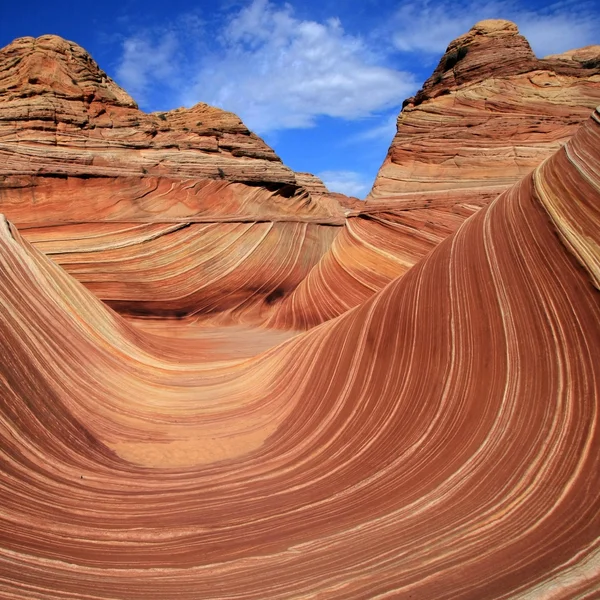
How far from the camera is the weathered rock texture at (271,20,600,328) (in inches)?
326

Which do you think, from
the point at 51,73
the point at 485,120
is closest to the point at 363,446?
the point at 485,120

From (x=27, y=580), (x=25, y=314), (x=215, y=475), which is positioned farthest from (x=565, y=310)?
(x=25, y=314)

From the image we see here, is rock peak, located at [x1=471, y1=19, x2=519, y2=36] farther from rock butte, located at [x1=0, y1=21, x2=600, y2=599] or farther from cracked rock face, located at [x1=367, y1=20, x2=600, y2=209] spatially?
rock butte, located at [x1=0, y1=21, x2=600, y2=599]

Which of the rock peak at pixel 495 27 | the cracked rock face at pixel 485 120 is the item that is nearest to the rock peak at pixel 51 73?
the cracked rock face at pixel 485 120

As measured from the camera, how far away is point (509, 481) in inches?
94.0

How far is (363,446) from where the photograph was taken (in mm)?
3160

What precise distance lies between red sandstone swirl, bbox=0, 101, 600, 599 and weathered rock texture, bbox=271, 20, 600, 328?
3.91 m

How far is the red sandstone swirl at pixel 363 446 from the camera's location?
2.01m

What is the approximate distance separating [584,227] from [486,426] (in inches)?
47.4

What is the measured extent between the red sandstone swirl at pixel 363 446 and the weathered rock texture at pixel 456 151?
3.91 metres

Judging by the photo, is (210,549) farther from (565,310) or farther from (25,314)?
(25,314)

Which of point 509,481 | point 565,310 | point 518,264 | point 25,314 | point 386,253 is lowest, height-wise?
point 509,481

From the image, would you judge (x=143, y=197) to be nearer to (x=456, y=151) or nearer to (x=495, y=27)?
(x=456, y=151)

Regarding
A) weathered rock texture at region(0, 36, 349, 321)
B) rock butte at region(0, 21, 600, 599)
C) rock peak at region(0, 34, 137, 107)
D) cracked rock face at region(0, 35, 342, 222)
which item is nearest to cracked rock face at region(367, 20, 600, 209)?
weathered rock texture at region(0, 36, 349, 321)
